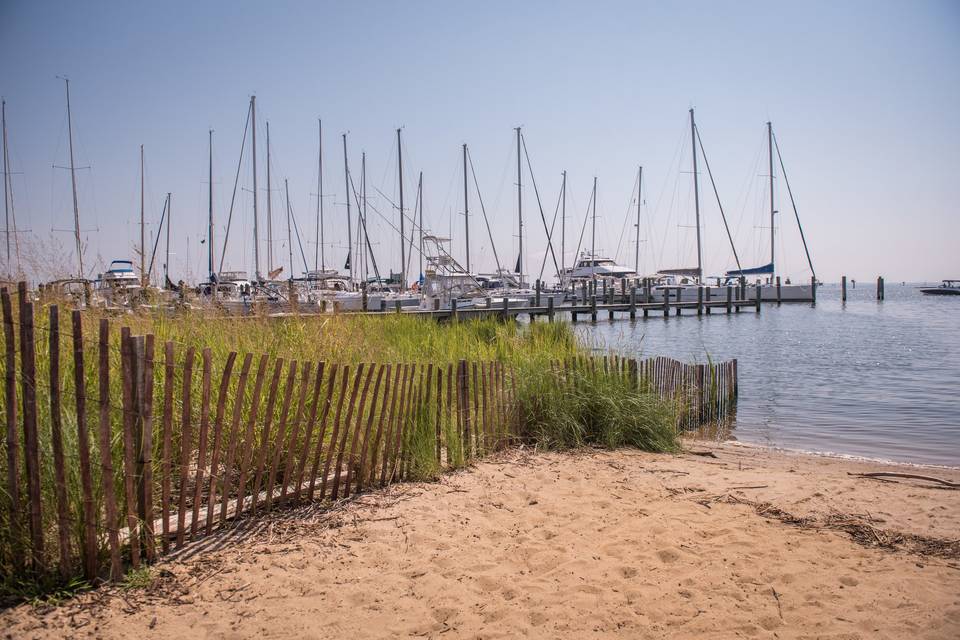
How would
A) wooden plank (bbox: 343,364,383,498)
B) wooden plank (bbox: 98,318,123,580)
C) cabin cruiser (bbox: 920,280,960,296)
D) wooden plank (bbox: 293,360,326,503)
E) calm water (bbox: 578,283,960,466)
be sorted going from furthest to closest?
cabin cruiser (bbox: 920,280,960,296), calm water (bbox: 578,283,960,466), wooden plank (bbox: 343,364,383,498), wooden plank (bbox: 293,360,326,503), wooden plank (bbox: 98,318,123,580)

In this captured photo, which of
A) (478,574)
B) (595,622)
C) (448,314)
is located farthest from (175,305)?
(448,314)

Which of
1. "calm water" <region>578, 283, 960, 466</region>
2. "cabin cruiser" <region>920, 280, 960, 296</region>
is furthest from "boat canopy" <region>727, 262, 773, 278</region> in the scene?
"cabin cruiser" <region>920, 280, 960, 296</region>

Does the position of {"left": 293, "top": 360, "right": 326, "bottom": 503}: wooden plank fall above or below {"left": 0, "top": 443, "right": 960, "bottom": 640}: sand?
above

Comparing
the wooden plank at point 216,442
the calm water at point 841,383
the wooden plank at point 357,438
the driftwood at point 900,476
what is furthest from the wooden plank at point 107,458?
the calm water at point 841,383

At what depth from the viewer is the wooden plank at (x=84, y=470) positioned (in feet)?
11.8

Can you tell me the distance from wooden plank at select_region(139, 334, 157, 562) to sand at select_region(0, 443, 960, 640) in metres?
0.27

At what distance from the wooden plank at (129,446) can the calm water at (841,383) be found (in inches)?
275

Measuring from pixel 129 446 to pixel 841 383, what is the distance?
18.1 m

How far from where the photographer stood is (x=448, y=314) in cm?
2617

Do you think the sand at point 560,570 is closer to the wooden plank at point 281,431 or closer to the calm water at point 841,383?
the wooden plank at point 281,431

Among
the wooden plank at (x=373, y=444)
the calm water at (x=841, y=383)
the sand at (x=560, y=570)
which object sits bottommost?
the calm water at (x=841, y=383)

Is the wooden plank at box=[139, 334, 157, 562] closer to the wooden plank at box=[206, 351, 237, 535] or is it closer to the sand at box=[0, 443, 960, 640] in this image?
the sand at box=[0, 443, 960, 640]

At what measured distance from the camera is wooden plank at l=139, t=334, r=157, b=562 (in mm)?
3910

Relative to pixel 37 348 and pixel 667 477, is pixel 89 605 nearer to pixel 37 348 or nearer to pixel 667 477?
pixel 37 348
